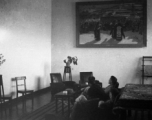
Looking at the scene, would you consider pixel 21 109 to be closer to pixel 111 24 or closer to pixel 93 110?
pixel 93 110

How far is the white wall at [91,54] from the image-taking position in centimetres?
1000

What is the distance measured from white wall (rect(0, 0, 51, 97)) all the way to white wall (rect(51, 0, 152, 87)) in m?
0.36

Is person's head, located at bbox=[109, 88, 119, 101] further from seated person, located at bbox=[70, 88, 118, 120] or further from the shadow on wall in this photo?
the shadow on wall

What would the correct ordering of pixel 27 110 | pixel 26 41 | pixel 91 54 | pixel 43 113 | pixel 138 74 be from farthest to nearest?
pixel 91 54
pixel 138 74
pixel 26 41
pixel 27 110
pixel 43 113

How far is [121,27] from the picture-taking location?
998cm

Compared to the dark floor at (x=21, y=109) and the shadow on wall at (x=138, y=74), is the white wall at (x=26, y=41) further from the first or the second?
the shadow on wall at (x=138, y=74)

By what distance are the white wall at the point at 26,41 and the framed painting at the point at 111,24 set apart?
1466 mm

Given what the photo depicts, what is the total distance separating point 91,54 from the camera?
34.3 ft

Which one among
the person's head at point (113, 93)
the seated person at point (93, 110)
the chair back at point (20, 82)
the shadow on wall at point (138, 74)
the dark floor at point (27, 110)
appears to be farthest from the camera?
the shadow on wall at point (138, 74)

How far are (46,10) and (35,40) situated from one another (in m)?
1.72

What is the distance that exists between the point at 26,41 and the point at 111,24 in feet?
11.9

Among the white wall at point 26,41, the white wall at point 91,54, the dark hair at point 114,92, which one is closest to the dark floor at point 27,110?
the white wall at point 26,41

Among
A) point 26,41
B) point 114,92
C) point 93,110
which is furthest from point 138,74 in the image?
point 93,110

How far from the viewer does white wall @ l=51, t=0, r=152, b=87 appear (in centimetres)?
1000
